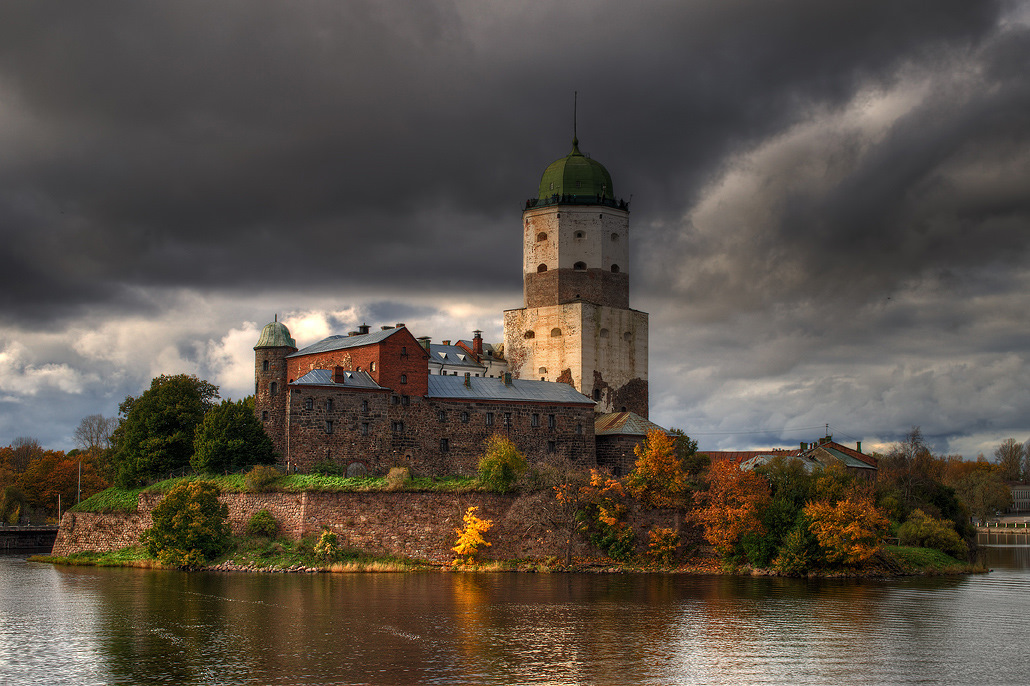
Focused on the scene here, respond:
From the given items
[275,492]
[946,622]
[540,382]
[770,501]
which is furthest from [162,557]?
[946,622]

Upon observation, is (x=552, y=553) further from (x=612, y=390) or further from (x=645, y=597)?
(x=612, y=390)

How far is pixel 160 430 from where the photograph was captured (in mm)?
57250

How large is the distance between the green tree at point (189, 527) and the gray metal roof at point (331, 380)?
7.30 m

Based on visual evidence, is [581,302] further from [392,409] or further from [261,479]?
[261,479]

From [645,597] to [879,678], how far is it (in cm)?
1465

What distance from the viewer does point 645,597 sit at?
3872cm

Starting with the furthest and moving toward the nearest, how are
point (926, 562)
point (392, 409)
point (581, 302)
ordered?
point (581, 302) → point (392, 409) → point (926, 562)

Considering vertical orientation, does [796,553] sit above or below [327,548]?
below

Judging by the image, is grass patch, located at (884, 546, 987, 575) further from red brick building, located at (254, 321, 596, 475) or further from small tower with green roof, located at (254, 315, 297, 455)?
small tower with green roof, located at (254, 315, 297, 455)

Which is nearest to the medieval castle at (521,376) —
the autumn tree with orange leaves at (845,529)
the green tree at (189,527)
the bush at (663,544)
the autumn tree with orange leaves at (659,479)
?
the green tree at (189,527)

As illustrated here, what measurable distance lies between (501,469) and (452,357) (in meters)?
25.7

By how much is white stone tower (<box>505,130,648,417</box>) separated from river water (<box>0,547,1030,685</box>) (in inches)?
1072

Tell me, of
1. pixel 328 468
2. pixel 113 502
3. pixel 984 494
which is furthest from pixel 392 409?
pixel 984 494

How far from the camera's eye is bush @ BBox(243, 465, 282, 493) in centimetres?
5041
